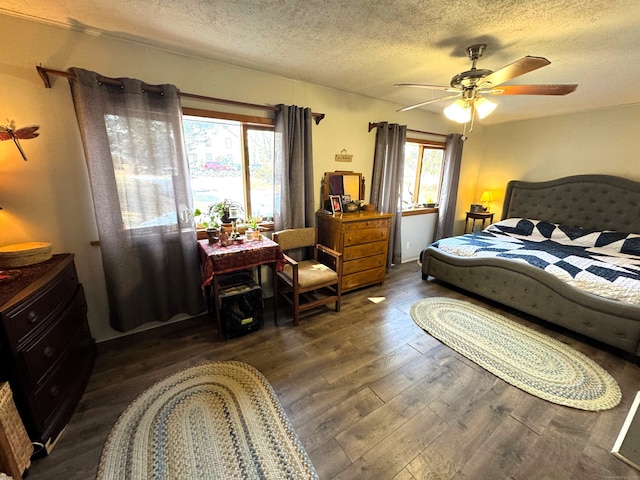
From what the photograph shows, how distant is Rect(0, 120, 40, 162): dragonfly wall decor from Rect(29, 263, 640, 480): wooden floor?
1.62m

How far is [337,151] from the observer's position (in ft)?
10.3

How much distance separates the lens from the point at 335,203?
310 centimetres

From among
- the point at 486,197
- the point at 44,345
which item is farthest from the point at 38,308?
the point at 486,197

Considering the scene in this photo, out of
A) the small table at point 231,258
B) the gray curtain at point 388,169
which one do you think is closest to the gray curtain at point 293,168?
the small table at point 231,258

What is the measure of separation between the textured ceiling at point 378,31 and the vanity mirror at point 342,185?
42.6 inches

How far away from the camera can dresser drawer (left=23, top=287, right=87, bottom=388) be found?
1.26 m

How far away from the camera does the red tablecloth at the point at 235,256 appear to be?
2.04 m

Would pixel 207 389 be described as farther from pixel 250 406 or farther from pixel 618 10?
pixel 618 10

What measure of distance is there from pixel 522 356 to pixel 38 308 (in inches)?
128

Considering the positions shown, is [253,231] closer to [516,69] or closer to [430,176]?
[516,69]

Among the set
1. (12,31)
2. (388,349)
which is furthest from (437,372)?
(12,31)

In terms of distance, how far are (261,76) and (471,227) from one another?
4.38 metres

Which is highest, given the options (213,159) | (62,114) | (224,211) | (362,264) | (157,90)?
(157,90)

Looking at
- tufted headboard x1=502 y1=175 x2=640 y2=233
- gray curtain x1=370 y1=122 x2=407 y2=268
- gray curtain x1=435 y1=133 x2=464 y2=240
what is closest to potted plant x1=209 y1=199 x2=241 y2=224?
gray curtain x1=370 y1=122 x2=407 y2=268
